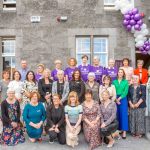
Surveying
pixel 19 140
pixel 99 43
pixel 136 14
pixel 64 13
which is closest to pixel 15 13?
pixel 64 13

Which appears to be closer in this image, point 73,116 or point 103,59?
point 73,116

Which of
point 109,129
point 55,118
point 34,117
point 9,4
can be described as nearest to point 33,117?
point 34,117

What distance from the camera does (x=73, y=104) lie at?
33.0 feet

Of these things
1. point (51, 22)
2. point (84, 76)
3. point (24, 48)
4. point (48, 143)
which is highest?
point (51, 22)

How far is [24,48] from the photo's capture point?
14.2m

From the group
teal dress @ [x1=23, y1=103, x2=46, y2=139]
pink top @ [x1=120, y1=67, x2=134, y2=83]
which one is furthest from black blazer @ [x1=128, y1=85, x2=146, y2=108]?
teal dress @ [x1=23, y1=103, x2=46, y2=139]

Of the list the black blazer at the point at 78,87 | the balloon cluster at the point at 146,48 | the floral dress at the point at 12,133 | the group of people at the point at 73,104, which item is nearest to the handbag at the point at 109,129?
the group of people at the point at 73,104

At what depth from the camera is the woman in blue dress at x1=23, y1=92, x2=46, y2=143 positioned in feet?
32.8

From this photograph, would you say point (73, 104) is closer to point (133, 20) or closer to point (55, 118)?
point (55, 118)

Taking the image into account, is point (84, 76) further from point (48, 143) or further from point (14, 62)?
point (14, 62)

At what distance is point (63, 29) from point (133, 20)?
2.47 meters

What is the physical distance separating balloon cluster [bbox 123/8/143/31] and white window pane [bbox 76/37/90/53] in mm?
1511

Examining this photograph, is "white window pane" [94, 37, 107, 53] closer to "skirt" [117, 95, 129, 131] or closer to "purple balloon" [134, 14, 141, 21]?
"purple balloon" [134, 14, 141, 21]

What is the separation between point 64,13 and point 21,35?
171 centimetres
